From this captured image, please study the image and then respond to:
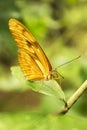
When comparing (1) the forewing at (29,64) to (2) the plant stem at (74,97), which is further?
(1) the forewing at (29,64)

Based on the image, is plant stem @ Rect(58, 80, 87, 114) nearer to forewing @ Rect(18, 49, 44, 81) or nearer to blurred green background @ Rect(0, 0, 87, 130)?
blurred green background @ Rect(0, 0, 87, 130)

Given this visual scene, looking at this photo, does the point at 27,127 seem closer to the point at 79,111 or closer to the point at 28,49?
the point at 28,49

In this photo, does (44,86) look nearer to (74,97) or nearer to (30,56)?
(74,97)

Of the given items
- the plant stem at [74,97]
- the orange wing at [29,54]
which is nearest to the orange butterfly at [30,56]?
the orange wing at [29,54]

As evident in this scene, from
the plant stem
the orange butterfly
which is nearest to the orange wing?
the orange butterfly

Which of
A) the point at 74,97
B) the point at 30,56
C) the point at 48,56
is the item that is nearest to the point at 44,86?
the point at 74,97

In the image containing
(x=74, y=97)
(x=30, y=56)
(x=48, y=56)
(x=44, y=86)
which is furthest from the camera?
(x=48, y=56)

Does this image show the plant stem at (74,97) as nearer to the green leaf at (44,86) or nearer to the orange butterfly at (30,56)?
the green leaf at (44,86)
